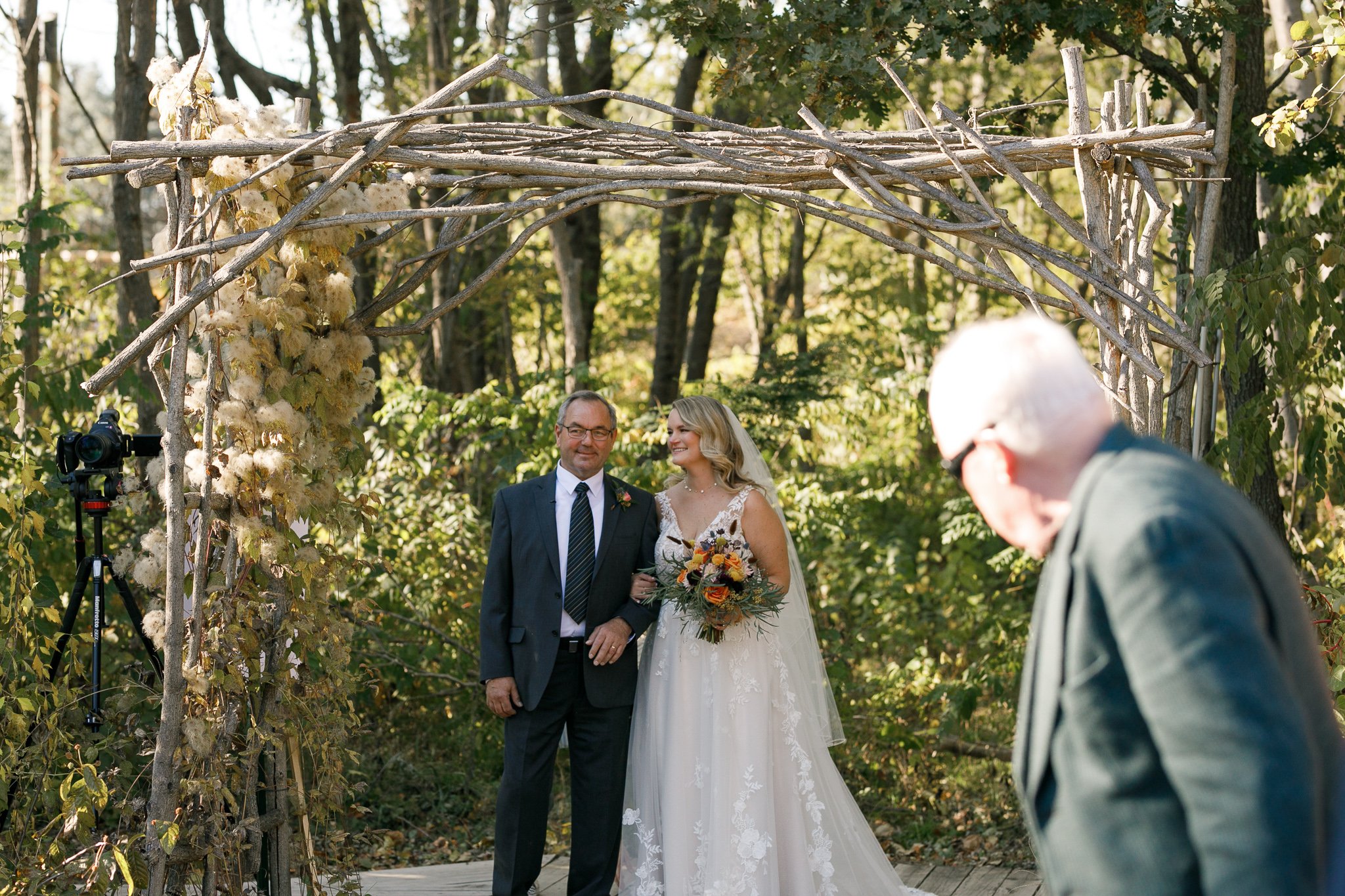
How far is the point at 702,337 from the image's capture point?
1072 cm

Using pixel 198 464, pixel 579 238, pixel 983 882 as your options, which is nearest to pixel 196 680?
pixel 198 464

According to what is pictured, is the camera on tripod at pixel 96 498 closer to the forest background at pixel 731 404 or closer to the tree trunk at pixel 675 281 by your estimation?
the forest background at pixel 731 404

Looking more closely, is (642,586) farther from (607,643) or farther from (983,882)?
(983,882)

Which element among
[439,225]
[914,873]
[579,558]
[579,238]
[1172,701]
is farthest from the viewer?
[579,238]

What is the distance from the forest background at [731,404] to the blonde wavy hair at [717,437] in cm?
126

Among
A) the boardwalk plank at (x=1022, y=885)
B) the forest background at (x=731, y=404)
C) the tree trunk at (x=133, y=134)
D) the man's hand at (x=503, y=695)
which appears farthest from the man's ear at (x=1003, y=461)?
the tree trunk at (x=133, y=134)

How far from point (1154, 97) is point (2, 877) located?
6173mm

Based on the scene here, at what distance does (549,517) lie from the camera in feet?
14.9

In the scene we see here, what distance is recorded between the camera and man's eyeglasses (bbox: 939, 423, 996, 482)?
5.63 ft

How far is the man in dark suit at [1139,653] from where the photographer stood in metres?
1.42

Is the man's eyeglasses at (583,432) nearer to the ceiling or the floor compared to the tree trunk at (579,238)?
nearer to the floor

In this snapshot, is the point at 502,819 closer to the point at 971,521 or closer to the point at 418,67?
the point at 971,521

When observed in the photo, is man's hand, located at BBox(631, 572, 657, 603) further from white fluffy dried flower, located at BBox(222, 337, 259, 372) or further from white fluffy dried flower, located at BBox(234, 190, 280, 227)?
white fluffy dried flower, located at BBox(234, 190, 280, 227)

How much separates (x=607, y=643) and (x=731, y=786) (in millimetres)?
694
